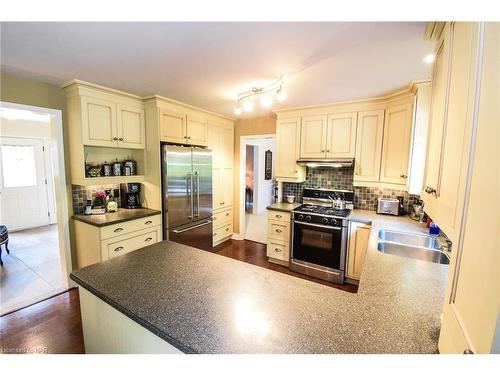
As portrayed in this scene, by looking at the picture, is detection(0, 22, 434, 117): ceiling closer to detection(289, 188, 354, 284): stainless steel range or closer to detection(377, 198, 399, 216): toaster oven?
detection(377, 198, 399, 216): toaster oven

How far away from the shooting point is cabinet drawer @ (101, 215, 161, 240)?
2.47 m

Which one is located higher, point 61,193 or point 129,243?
point 61,193

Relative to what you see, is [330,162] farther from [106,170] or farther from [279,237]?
[106,170]

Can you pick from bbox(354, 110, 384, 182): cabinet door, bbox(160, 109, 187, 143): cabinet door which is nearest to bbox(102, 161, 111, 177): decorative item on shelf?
bbox(160, 109, 187, 143): cabinet door

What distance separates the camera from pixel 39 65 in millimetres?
1949

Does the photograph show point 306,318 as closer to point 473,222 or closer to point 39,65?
point 473,222

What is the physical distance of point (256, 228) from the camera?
527 cm

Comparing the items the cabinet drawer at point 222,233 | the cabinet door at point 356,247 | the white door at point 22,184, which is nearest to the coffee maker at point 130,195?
the cabinet drawer at point 222,233

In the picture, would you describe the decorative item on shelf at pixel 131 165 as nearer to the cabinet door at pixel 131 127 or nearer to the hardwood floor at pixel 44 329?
the cabinet door at pixel 131 127

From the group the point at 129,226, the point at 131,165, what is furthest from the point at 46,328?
the point at 131,165

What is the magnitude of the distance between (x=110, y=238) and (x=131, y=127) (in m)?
1.41
